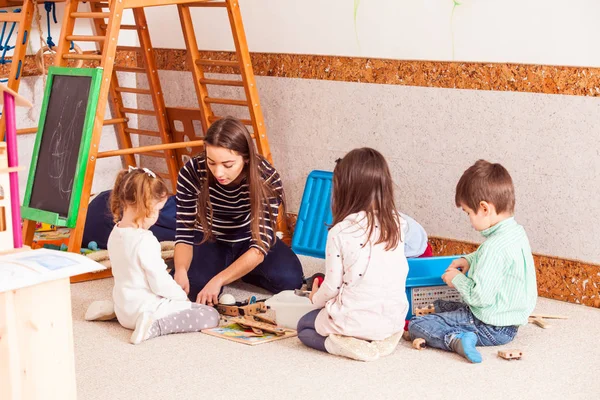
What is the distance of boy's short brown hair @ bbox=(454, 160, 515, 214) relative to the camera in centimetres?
302

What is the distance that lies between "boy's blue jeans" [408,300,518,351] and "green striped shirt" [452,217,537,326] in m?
0.03

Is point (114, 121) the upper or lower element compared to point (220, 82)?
lower

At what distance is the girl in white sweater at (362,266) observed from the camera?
9.43ft

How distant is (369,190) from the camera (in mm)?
2914

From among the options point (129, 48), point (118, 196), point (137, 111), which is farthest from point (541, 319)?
point (129, 48)

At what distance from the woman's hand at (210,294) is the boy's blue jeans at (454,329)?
79cm

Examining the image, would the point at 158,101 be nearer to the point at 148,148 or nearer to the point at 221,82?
the point at 221,82

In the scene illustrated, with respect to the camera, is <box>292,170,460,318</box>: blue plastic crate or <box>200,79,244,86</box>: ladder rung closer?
<box>292,170,460,318</box>: blue plastic crate

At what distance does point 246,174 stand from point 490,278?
3.45ft

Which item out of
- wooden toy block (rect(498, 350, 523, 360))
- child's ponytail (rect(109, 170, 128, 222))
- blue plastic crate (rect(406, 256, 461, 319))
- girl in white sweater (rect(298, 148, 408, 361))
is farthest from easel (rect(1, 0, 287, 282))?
wooden toy block (rect(498, 350, 523, 360))

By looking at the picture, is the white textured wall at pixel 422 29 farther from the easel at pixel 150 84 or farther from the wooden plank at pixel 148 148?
the wooden plank at pixel 148 148

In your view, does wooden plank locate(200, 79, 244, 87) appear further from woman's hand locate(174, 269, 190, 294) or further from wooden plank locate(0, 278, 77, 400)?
wooden plank locate(0, 278, 77, 400)

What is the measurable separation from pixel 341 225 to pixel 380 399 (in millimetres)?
601

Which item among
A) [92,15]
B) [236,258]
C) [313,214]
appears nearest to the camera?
[236,258]
